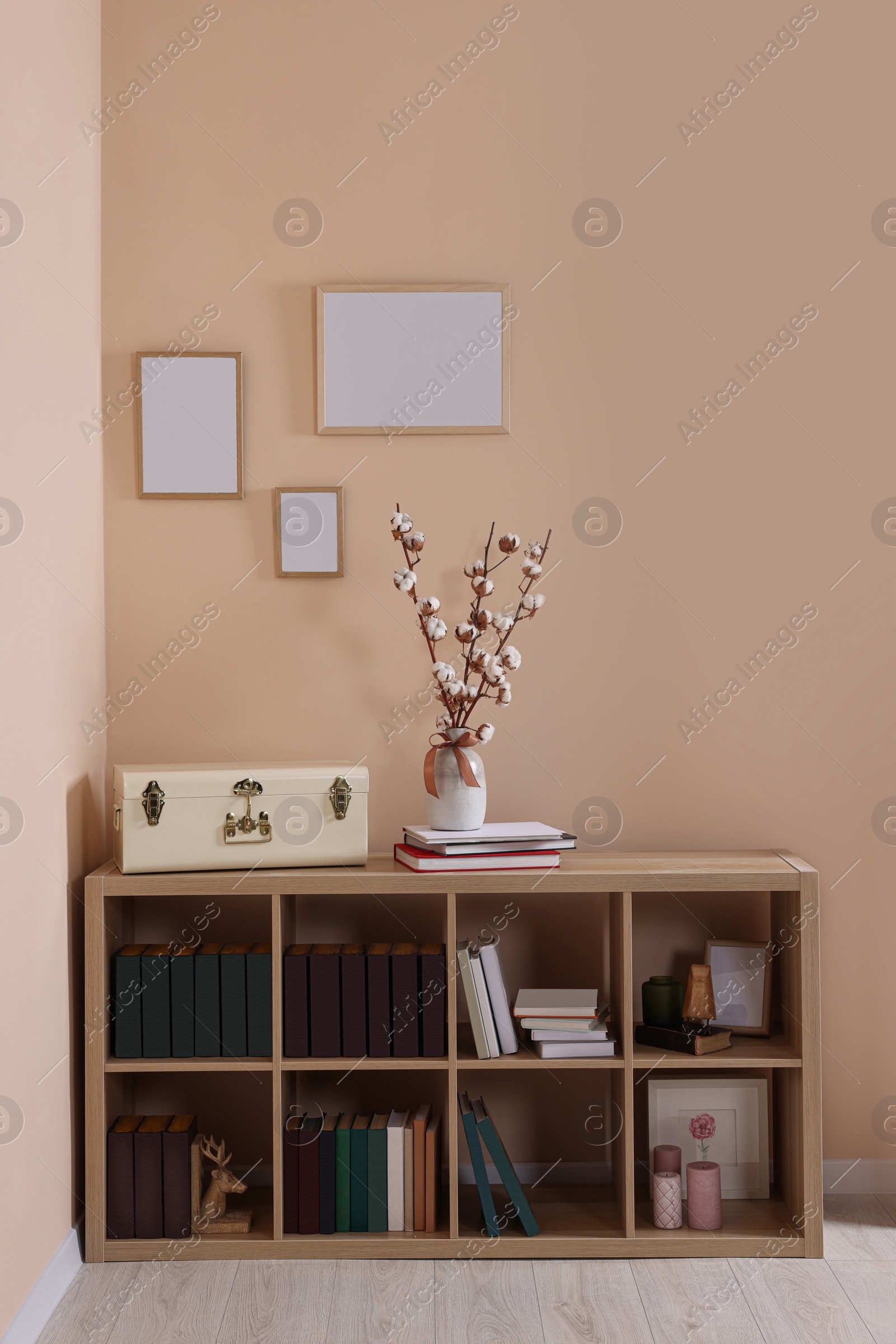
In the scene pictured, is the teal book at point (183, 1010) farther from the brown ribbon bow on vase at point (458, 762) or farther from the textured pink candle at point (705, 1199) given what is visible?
the textured pink candle at point (705, 1199)

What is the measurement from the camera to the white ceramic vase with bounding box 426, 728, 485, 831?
2336 mm

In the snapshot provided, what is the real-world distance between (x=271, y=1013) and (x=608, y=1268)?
0.87 m

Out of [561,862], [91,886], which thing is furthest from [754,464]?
[91,886]

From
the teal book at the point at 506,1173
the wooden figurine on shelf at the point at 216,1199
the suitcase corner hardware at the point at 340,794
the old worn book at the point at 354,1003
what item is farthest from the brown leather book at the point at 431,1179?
the suitcase corner hardware at the point at 340,794

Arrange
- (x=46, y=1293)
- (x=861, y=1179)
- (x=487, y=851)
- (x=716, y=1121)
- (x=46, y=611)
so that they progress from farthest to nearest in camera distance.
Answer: (x=861, y=1179), (x=716, y=1121), (x=487, y=851), (x=46, y=611), (x=46, y=1293)

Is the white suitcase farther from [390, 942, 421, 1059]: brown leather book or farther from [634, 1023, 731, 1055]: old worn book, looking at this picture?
[634, 1023, 731, 1055]: old worn book

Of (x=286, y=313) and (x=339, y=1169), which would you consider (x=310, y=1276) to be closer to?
(x=339, y=1169)

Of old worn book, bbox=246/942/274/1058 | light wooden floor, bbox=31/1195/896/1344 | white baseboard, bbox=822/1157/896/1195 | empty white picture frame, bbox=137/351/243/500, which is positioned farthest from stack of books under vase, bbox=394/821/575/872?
white baseboard, bbox=822/1157/896/1195

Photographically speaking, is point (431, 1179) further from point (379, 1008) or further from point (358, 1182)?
point (379, 1008)

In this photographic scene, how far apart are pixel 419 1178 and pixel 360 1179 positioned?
127 millimetres

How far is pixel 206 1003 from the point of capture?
2.27m

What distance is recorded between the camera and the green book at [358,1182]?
2268 millimetres

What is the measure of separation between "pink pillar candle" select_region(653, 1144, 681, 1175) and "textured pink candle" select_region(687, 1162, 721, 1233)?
45 millimetres

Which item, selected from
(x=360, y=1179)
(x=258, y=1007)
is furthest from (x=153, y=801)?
(x=360, y=1179)
